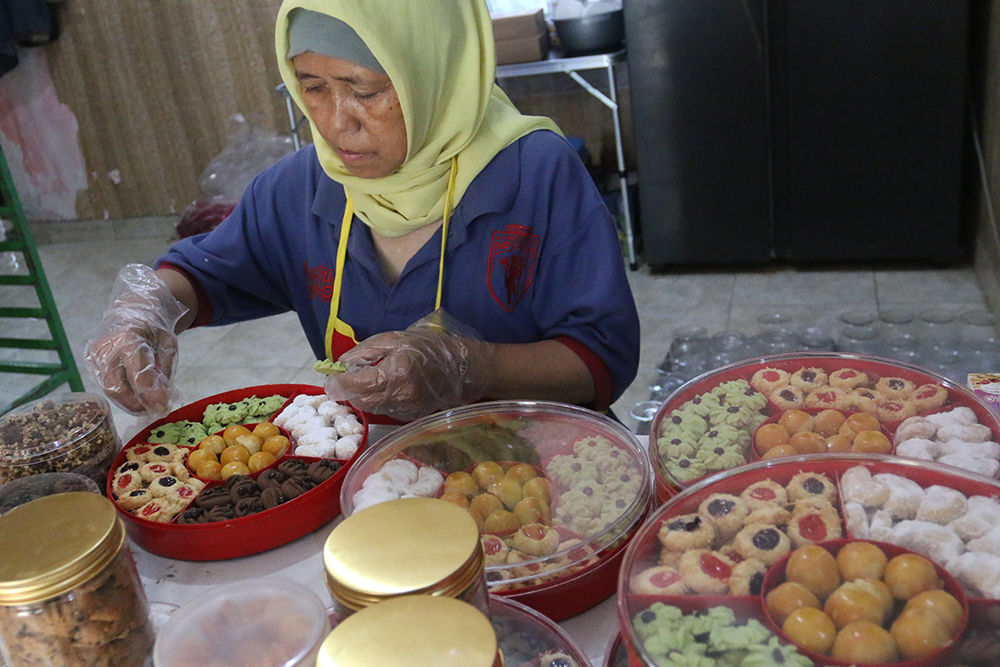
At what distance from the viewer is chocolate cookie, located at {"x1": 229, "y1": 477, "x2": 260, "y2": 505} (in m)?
1.01

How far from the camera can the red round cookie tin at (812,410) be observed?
32.4 inches

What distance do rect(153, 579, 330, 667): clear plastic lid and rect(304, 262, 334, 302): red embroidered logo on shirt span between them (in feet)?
2.80

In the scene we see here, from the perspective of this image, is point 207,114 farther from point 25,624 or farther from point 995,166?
point 25,624

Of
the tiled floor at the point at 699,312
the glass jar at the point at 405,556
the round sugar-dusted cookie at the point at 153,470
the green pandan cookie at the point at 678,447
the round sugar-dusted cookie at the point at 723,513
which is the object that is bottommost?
the tiled floor at the point at 699,312

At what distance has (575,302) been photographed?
134 centimetres

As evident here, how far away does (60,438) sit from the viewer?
3.52ft

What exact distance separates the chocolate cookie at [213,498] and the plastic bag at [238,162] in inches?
144

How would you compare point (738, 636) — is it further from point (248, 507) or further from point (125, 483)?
point (125, 483)

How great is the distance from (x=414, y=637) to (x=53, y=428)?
2.57 feet

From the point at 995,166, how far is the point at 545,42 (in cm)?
185

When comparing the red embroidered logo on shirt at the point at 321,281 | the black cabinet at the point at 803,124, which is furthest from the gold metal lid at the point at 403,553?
the black cabinet at the point at 803,124

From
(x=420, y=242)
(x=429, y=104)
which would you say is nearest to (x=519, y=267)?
(x=420, y=242)

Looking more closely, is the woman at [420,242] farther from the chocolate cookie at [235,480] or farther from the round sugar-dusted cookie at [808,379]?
the round sugar-dusted cookie at [808,379]

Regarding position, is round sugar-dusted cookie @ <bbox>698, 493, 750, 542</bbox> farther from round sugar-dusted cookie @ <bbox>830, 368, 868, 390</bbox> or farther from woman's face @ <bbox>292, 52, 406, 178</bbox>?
woman's face @ <bbox>292, 52, 406, 178</bbox>
